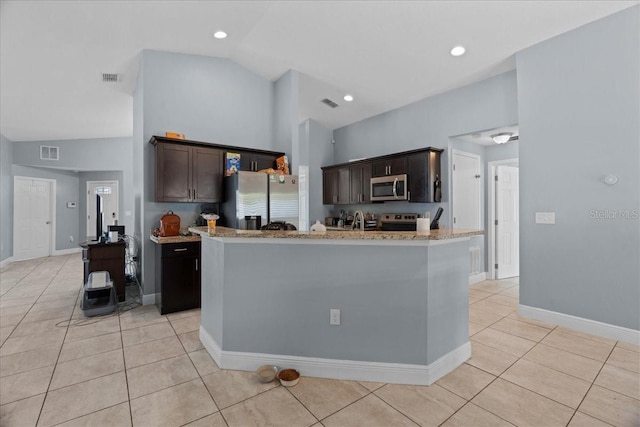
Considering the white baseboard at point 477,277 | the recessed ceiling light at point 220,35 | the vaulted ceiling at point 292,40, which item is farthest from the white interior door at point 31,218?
the white baseboard at point 477,277

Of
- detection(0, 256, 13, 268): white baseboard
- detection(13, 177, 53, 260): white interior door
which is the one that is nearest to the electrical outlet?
detection(0, 256, 13, 268): white baseboard

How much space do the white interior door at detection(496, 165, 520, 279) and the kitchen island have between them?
3458 millimetres

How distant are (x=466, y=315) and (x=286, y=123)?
3.67m

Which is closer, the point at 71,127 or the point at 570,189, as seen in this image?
the point at 570,189

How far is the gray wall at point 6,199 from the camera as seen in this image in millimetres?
6380

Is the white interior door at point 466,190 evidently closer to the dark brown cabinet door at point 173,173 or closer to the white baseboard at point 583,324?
the white baseboard at point 583,324

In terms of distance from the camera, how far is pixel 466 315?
8.21ft

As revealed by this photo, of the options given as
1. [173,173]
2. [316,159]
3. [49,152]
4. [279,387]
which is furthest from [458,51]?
[49,152]

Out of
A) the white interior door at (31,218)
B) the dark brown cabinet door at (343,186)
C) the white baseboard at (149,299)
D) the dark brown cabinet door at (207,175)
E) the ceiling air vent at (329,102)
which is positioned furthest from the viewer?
the white interior door at (31,218)

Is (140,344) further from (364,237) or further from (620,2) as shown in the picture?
(620,2)

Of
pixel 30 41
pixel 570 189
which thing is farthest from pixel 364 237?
pixel 30 41

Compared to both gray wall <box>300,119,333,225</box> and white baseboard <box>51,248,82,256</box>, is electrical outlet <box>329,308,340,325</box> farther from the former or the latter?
white baseboard <box>51,248,82,256</box>

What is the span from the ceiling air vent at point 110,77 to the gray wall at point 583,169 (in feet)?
17.9

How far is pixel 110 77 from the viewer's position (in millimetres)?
4508
